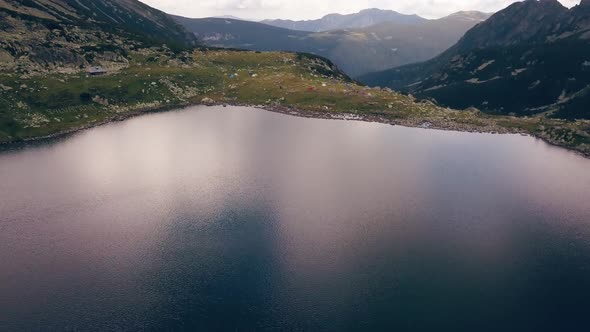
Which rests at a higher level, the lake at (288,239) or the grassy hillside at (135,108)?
the grassy hillside at (135,108)

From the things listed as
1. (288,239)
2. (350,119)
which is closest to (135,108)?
(350,119)

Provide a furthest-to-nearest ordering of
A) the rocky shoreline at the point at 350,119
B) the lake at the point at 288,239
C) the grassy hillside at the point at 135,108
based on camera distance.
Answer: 1. the rocky shoreline at the point at 350,119
2. the grassy hillside at the point at 135,108
3. the lake at the point at 288,239

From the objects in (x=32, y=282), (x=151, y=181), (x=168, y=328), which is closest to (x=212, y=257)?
(x=168, y=328)

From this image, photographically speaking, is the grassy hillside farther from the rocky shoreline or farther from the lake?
the lake

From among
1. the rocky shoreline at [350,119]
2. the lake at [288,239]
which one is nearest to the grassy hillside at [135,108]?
the rocky shoreline at [350,119]

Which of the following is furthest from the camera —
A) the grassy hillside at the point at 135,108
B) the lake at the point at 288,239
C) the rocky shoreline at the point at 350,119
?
the rocky shoreline at the point at 350,119

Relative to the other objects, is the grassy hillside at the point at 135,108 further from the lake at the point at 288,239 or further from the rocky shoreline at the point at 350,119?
the lake at the point at 288,239

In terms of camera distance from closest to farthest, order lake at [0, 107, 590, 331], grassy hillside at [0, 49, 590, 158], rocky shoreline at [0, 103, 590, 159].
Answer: lake at [0, 107, 590, 331], grassy hillside at [0, 49, 590, 158], rocky shoreline at [0, 103, 590, 159]

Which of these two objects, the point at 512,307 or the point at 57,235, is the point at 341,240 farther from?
the point at 57,235

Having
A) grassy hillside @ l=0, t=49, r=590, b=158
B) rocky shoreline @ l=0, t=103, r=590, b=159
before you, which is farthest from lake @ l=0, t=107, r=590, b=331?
grassy hillside @ l=0, t=49, r=590, b=158
